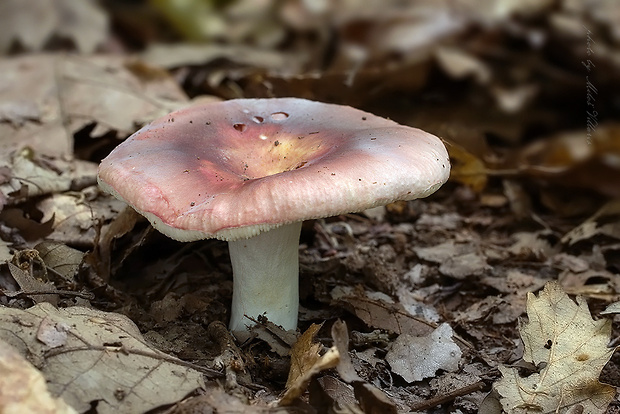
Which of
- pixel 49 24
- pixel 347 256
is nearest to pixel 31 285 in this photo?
pixel 347 256

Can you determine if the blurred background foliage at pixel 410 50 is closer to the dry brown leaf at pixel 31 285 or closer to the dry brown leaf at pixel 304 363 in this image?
the dry brown leaf at pixel 31 285

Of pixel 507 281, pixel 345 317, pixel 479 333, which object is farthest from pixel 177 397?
pixel 507 281

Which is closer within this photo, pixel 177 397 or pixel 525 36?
pixel 177 397

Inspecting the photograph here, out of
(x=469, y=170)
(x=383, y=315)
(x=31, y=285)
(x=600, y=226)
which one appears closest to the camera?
(x=31, y=285)

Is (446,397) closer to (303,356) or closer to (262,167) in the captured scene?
(303,356)

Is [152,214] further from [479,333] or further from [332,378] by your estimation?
[479,333]

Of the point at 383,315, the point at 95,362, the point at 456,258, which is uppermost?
the point at 95,362

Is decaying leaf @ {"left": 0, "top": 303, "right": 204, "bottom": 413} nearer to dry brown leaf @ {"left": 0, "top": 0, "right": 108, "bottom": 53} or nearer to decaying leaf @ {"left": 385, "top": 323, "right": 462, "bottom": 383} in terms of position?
decaying leaf @ {"left": 385, "top": 323, "right": 462, "bottom": 383}

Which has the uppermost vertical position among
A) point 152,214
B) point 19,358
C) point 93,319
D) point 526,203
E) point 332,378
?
point 152,214
